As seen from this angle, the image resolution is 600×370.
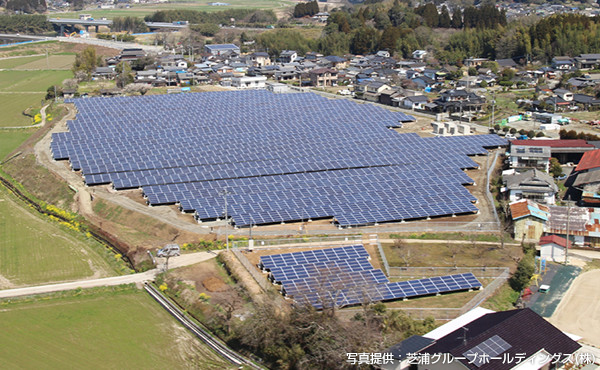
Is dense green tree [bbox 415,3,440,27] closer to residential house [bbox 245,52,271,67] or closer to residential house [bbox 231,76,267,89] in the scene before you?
residential house [bbox 245,52,271,67]

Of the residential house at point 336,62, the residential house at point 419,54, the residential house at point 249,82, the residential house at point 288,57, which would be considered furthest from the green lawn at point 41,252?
the residential house at point 419,54

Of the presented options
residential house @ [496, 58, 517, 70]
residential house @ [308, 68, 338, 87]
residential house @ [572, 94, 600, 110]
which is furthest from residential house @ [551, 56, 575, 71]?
residential house @ [308, 68, 338, 87]

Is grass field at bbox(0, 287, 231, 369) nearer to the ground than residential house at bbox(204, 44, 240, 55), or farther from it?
nearer to the ground

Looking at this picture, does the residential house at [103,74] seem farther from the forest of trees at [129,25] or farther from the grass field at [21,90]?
the forest of trees at [129,25]

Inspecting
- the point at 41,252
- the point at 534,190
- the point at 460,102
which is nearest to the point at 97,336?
the point at 41,252

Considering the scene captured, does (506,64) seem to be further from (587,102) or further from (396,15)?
(396,15)

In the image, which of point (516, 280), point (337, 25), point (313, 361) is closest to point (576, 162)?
point (516, 280)

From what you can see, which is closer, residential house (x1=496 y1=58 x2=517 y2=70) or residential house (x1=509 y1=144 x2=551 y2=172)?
residential house (x1=509 y1=144 x2=551 y2=172)

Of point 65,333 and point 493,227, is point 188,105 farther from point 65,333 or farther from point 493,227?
point 65,333
